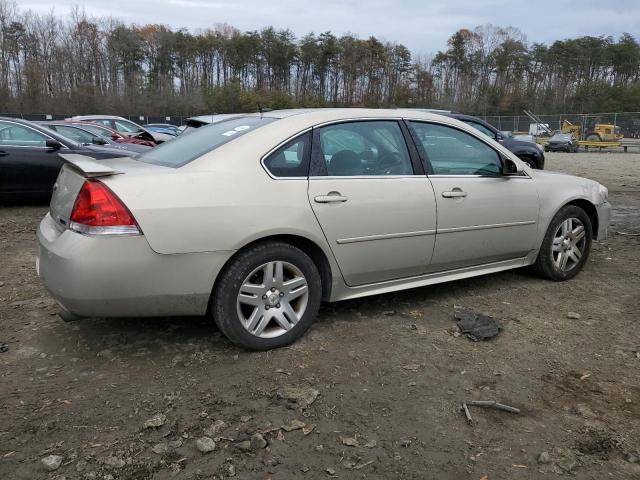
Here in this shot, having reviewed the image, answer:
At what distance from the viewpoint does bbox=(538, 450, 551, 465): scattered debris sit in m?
2.41

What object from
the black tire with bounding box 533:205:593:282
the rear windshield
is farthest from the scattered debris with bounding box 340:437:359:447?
the black tire with bounding box 533:205:593:282

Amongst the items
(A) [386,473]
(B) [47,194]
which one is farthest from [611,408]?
(B) [47,194]

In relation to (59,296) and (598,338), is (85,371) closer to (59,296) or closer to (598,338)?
(59,296)

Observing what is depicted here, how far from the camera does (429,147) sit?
409cm

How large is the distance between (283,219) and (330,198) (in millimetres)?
376

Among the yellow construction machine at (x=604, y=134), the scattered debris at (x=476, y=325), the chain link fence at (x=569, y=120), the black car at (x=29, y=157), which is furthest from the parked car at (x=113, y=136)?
the yellow construction machine at (x=604, y=134)

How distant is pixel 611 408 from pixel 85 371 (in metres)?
2.91

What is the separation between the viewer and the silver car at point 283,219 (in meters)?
2.95

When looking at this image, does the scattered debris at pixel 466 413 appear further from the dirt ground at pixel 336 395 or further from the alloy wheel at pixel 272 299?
the alloy wheel at pixel 272 299

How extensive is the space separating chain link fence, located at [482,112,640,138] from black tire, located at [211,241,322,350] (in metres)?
41.9

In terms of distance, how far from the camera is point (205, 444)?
2.47 meters

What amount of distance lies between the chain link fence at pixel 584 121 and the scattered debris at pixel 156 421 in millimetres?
42935

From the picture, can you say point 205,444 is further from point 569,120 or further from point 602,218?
point 569,120

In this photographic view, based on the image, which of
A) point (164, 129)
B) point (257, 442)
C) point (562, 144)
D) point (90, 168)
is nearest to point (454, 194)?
point (257, 442)
